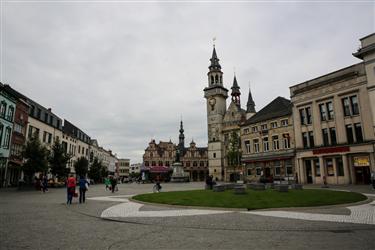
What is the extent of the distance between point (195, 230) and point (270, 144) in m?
42.4

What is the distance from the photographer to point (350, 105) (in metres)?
35.0

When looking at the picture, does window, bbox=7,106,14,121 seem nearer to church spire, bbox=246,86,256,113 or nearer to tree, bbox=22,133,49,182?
tree, bbox=22,133,49,182

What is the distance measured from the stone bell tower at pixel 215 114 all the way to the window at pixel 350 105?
40.2 meters

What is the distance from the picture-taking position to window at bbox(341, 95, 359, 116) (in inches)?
1358

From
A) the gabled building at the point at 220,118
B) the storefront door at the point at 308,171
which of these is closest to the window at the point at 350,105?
the storefront door at the point at 308,171

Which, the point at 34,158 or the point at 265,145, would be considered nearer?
the point at 34,158

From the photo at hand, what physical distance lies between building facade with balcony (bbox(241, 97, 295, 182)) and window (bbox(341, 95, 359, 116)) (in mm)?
9451

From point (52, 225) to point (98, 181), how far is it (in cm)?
5655

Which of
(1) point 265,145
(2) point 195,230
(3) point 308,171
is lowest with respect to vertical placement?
(2) point 195,230

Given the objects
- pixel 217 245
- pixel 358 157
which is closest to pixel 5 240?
pixel 217 245

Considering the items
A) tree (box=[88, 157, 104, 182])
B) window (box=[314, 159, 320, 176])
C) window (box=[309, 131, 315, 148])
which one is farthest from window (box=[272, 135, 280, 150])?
tree (box=[88, 157, 104, 182])

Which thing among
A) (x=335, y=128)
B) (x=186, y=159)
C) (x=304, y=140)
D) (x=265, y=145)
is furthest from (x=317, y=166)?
(x=186, y=159)

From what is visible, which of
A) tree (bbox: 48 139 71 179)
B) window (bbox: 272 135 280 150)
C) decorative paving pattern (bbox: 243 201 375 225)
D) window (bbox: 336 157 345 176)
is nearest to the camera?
decorative paving pattern (bbox: 243 201 375 225)

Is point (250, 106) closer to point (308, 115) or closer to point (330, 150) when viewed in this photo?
point (308, 115)
